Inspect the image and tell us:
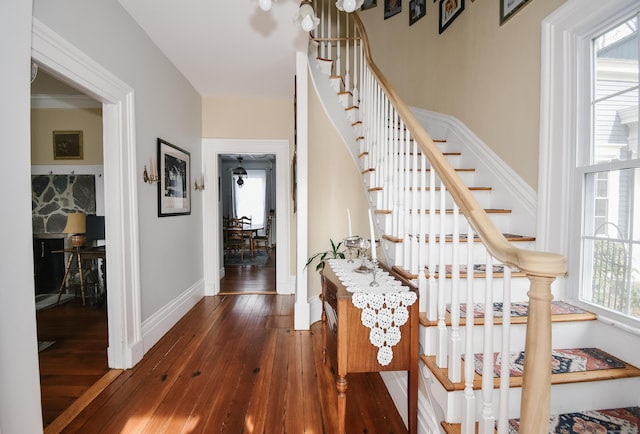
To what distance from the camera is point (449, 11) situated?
3.08 meters

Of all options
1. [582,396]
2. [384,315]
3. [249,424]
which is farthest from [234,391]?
[582,396]

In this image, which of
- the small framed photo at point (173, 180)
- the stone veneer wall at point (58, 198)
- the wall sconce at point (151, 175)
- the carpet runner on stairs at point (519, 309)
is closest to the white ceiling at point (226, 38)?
the small framed photo at point (173, 180)

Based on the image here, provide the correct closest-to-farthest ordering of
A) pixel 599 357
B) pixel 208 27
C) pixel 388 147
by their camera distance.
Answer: pixel 599 357 → pixel 388 147 → pixel 208 27

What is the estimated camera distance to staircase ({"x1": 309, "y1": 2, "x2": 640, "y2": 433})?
83 cm

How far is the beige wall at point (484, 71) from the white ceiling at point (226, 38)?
152 centimetres

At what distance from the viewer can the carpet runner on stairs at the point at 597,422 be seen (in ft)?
4.12

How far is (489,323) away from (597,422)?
0.86 m

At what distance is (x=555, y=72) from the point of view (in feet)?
6.27

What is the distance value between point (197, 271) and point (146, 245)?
137cm

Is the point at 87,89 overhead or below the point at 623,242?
overhead

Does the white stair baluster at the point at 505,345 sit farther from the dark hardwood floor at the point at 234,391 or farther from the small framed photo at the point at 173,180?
the small framed photo at the point at 173,180

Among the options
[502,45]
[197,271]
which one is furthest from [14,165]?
[502,45]

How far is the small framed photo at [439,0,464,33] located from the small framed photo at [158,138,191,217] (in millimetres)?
3140

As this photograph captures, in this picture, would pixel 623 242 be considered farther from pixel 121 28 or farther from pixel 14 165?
pixel 121 28
